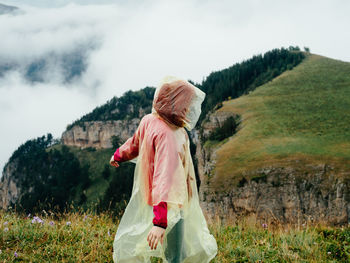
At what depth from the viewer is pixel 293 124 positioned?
1768 inches

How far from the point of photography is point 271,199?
3038 cm

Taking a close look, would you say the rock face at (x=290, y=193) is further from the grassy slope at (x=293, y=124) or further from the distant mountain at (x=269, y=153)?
the grassy slope at (x=293, y=124)

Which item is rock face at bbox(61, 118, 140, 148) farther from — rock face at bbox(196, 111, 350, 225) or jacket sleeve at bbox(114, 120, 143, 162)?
jacket sleeve at bbox(114, 120, 143, 162)

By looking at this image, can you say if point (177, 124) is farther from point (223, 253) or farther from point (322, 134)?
point (322, 134)

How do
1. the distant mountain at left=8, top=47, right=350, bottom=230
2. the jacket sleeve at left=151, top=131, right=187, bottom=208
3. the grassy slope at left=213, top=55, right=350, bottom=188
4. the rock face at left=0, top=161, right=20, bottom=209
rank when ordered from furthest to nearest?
the rock face at left=0, top=161, right=20, bottom=209
the grassy slope at left=213, top=55, right=350, bottom=188
the distant mountain at left=8, top=47, right=350, bottom=230
the jacket sleeve at left=151, top=131, right=187, bottom=208

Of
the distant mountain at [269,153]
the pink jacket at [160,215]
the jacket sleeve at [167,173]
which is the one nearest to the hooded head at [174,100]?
the jacket sleeve at [167,173]

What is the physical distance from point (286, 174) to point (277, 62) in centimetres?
7417

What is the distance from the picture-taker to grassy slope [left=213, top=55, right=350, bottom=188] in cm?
3288

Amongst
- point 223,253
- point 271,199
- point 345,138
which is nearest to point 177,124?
point 223,253

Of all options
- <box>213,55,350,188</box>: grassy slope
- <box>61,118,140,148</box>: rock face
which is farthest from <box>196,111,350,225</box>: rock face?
<box>61,118,140,148</box>: rock face

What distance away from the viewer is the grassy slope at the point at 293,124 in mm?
32875

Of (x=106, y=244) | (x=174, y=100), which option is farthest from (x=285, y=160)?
(x=174, y=100)

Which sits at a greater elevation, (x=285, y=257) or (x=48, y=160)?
(x=285, y=257)

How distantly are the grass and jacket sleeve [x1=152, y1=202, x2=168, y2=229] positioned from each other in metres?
1.64
